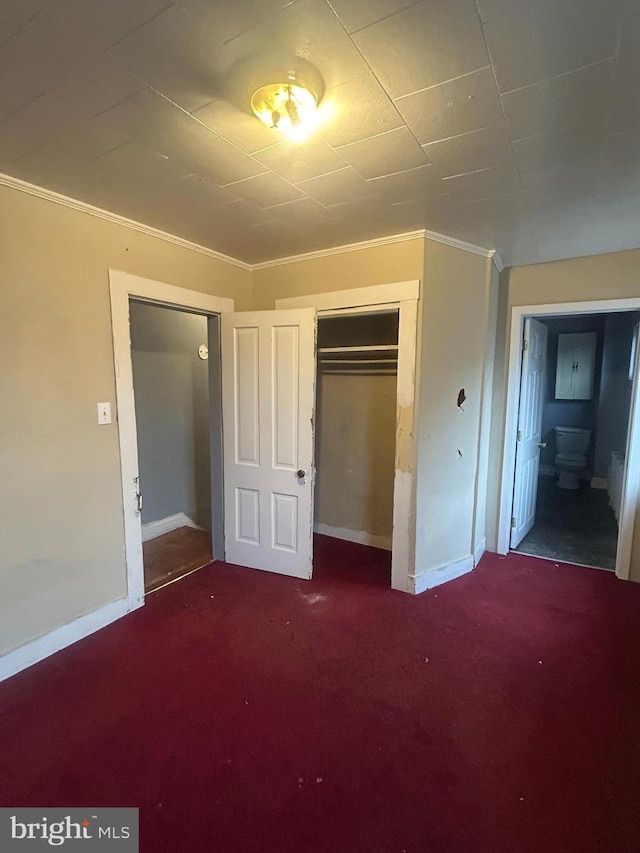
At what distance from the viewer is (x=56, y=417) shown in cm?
207

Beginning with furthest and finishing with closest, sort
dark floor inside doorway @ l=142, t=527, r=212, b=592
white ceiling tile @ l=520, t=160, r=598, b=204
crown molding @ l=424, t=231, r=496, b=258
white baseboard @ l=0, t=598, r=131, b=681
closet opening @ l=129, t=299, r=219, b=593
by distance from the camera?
closet opening @ l=129, t=299, r=219, b=593 < dark floor inside doorway @ l=142, t=527, r=212, b=592 < crown molding @ l=424, t=231, r=496, b=258 < white baseboard @ l=0, t=598, r=131, b=681 < white ceiling tile @ l=520, t=160, r=598, b=204

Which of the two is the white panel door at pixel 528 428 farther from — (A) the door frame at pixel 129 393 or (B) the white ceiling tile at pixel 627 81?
(A) the door frame at pixel 129 393

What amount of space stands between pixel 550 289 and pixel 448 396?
1.30 metres

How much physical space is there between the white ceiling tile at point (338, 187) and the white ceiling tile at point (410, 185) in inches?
2.3

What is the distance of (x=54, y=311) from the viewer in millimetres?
2033

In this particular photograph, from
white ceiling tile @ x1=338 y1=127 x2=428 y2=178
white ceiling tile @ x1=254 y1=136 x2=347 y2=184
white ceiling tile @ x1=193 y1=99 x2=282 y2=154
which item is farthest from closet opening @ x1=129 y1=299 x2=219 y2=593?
white ceiling tile @ x1=338 y1=127 x2=428 y2=178

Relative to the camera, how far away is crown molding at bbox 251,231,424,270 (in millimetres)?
2504

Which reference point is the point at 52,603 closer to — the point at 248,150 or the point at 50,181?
the point at 50,181

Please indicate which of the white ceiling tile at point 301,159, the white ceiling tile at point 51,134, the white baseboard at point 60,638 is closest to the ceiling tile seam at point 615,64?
the white ceiling tile at point 301,159

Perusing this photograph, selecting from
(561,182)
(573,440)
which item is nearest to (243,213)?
(561,182)

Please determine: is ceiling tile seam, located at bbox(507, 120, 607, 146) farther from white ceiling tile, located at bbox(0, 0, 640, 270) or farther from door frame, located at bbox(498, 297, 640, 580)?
door frame, located at bbox(498, 297, 640, 580)

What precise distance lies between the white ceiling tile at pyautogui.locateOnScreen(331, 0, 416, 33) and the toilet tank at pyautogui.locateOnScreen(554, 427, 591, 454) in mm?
5703

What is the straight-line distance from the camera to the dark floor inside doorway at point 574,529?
11.1ft

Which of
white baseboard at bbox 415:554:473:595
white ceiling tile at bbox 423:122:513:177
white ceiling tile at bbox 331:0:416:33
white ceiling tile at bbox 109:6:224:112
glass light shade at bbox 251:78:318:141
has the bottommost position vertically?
white baseboard at bbox 415:554:473:595
